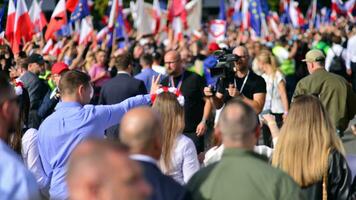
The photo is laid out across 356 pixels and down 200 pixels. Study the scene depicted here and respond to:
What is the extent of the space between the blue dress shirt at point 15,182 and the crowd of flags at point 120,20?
32.0 ft

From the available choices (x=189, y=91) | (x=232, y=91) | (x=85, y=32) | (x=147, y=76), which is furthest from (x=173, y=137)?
(x=85, y=32)

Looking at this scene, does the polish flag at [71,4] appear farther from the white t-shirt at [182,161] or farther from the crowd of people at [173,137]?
the white t-shirt at [182,161]

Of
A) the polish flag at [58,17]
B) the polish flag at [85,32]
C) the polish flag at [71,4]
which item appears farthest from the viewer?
the polish flag at [85,32]

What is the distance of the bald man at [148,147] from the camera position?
413cm

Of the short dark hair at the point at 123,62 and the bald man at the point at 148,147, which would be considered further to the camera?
the short dark hair at the point at 123,62

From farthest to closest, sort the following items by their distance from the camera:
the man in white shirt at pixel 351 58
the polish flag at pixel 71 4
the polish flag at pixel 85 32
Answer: the man in white shirt at pixel 351 58, the polish flag at pixel 85 32, the polish flag at pixel 71 4

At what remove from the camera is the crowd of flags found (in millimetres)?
14438

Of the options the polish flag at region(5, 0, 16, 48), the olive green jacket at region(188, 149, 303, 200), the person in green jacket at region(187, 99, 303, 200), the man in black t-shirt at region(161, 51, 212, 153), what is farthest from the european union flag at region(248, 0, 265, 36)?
the olive green jacket at region(188, 149, 303, 200)

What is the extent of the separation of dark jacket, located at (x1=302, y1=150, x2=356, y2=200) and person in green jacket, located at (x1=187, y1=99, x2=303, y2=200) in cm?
126

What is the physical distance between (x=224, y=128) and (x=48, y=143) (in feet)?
8.33

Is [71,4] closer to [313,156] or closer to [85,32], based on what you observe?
[85,32]

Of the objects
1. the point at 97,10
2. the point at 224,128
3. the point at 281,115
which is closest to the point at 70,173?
the point at 224,128

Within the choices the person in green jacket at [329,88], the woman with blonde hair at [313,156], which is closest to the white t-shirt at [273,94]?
the person in green jacket at [329,88]

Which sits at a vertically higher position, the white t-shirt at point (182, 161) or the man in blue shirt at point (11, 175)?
the man in blue shirt at point (11, 175)
